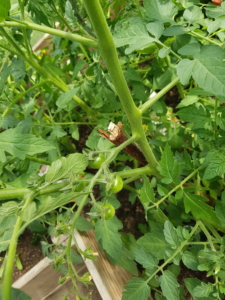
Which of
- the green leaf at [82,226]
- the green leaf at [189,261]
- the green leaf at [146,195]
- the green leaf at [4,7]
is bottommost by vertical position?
the green leaf at [82,226]

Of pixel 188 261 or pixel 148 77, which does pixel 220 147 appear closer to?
pixel 188 261

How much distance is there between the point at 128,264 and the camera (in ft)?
3.17

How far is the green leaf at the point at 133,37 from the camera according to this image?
56 cm

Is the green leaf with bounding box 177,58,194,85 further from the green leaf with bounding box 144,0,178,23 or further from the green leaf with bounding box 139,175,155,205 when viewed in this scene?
the green leaf with bounding box 139,175,155,205

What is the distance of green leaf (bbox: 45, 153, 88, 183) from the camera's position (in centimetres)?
52

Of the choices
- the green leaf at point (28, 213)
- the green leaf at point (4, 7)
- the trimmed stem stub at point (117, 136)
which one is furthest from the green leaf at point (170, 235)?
the green leaf at point (4, 7)

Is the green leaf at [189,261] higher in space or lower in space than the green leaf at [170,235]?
lower

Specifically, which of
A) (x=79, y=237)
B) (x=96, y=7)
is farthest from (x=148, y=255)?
(x=96, y=7)

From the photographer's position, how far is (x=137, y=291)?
68 centimetres

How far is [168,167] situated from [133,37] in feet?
1.18

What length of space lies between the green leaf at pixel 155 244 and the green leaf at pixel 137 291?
9 cm

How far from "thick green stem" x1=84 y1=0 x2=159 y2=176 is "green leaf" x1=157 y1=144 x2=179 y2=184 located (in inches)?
1.7

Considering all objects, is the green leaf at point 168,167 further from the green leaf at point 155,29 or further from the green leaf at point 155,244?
the green leaf at point 155,29

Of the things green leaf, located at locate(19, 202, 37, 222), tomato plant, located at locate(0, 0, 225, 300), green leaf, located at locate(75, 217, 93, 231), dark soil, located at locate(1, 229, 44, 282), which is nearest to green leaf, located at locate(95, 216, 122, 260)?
tomato plant, located at locate(0, 0, 225, 300)
